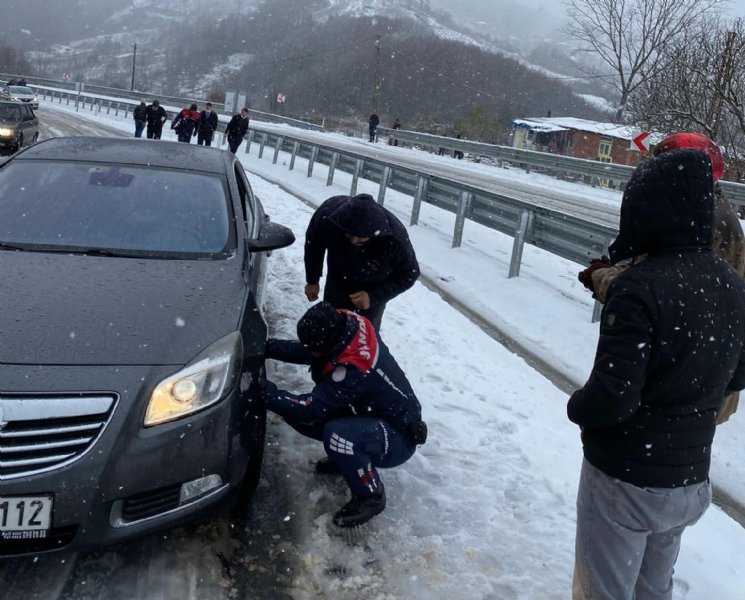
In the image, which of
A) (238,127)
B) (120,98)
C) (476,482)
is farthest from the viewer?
(120,98)

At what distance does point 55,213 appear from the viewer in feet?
13.0

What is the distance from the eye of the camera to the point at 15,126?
1706 cm

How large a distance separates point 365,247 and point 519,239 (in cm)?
509

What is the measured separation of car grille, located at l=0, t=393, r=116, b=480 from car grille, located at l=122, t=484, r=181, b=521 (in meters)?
0.29

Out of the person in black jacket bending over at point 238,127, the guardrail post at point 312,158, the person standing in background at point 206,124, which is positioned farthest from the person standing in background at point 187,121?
the guardrail post at point 312,158

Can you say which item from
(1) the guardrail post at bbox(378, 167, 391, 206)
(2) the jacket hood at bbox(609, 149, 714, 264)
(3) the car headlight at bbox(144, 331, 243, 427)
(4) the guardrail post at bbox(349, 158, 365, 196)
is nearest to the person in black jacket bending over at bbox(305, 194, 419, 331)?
(3) the car headlight at bbox(144, 331, 243, 427)

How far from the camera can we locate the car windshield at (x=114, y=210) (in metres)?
3.77

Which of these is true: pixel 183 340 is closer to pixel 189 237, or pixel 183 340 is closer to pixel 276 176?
pixel 189 237

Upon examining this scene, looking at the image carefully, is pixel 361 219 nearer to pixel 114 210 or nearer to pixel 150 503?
pixel 114 210

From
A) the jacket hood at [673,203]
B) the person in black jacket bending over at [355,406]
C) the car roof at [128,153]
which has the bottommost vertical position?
the person in black jacket bending over at [355,406]

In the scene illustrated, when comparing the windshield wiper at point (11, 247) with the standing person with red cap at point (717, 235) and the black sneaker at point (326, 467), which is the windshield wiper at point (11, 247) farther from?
the standing person with red cap at point (717, 235)

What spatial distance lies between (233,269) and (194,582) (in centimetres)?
159

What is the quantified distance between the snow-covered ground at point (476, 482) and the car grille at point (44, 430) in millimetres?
→ 1111

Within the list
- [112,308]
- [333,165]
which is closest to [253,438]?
[112,308]
